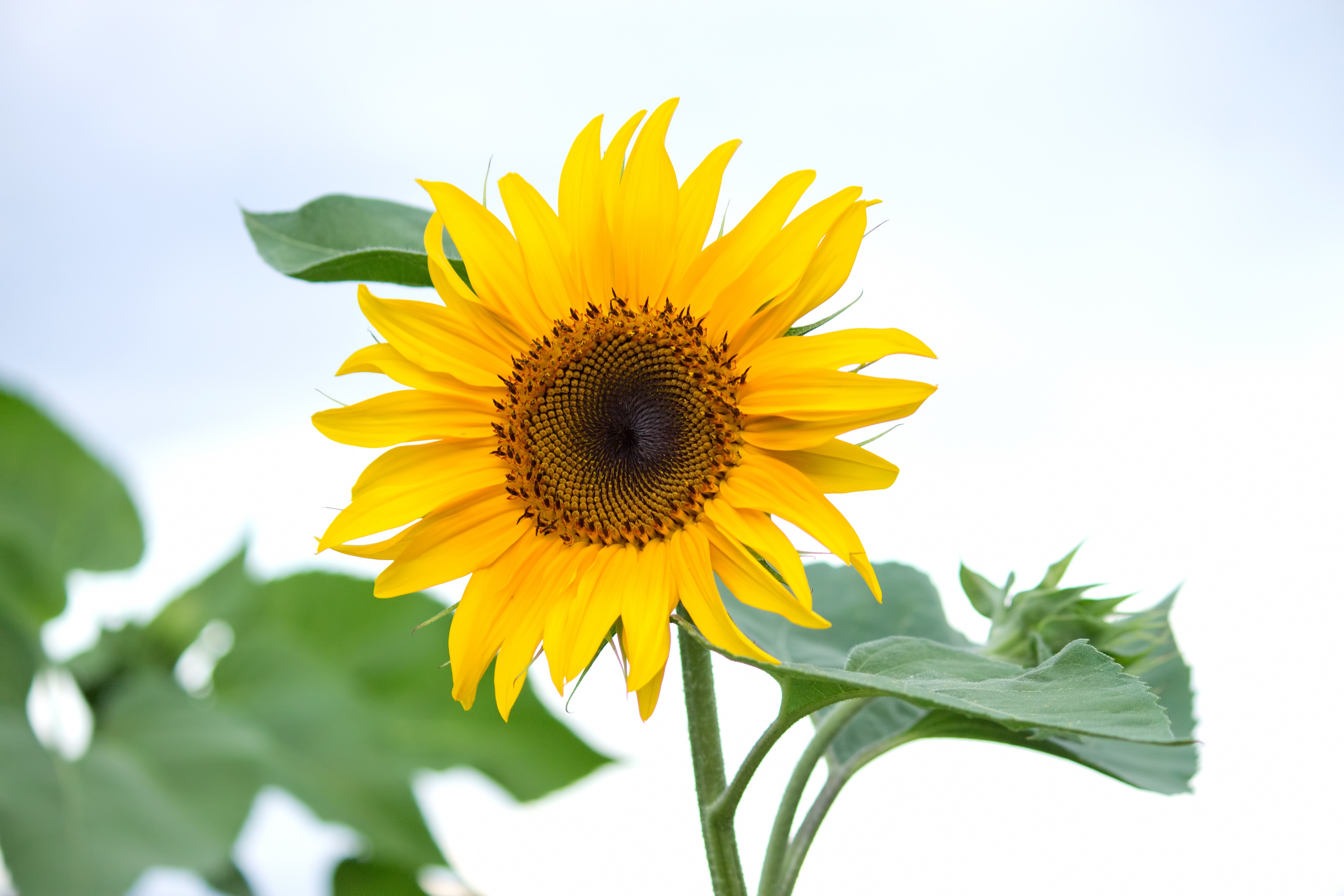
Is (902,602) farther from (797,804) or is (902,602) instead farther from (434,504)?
(434,504)

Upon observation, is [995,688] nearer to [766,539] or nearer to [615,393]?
[766,539]

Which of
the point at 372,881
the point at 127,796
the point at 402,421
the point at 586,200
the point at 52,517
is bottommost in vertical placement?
the point at 372,881

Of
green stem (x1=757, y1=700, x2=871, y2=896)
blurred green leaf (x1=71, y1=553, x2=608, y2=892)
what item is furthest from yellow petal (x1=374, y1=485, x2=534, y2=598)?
blurred green leaf (x1=71, y1=553, x2=608, y2=892)

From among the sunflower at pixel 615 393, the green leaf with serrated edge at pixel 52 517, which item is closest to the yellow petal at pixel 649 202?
the sunflower at pixel 615 393

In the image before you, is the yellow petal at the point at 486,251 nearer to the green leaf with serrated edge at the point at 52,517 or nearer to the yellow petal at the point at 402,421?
the yellow petal at the point at 402,421

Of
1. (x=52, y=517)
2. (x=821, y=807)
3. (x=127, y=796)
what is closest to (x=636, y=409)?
(x=821, y=807)

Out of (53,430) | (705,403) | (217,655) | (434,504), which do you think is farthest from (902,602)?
(53,430)

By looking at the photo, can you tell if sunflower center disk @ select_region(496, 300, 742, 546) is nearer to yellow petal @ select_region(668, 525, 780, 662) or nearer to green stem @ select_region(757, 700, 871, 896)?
yellow petal @ select_region(668, 525, 780, 662)
